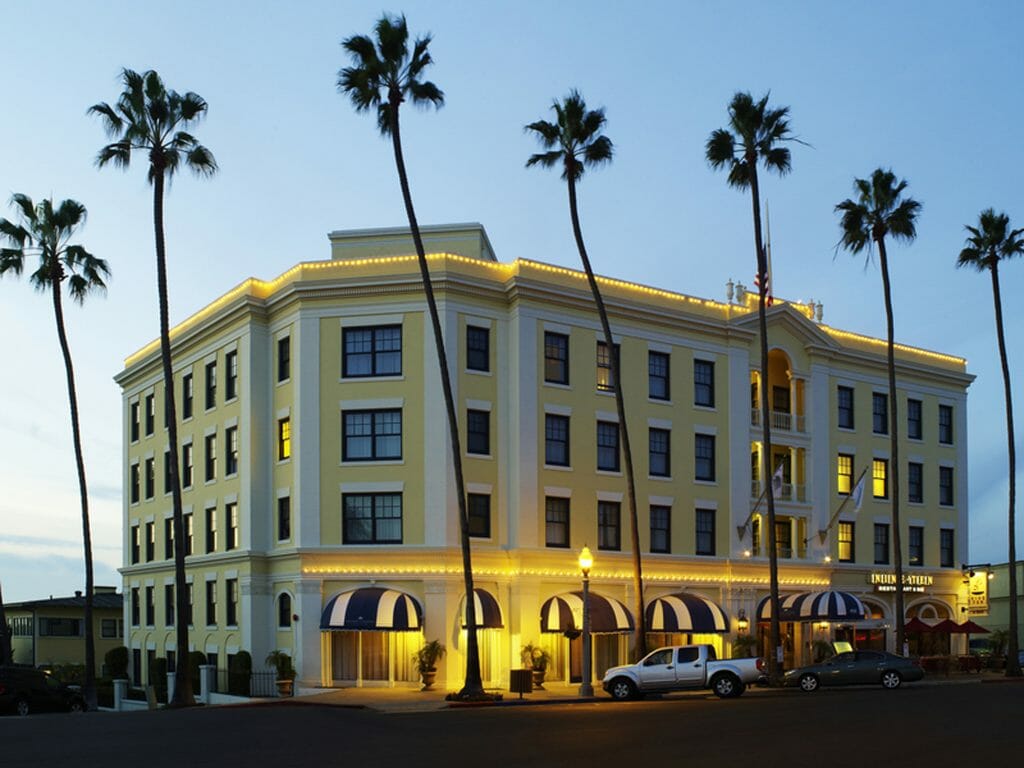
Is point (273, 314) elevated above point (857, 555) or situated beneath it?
elevated above

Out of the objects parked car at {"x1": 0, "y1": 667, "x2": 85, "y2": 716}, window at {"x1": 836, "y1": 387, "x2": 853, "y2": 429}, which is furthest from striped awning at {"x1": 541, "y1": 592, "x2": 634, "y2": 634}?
window at {"x1": 836, "y1": 387, "x2": 853, "y2": 429}

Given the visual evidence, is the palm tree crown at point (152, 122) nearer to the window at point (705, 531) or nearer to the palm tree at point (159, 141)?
the palm tree at point (159, 141)

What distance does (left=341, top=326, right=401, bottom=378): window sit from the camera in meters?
45.2

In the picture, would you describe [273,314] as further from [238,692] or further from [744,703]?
[744,703]

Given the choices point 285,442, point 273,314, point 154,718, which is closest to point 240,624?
point 285,442

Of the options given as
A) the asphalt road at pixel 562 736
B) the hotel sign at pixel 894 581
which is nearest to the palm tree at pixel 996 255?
the hotel sign at pixel 894 581

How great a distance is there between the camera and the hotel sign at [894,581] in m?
56.8

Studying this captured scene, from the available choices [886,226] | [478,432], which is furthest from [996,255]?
[478,432]

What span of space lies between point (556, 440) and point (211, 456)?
14450mm

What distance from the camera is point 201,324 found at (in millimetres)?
51250

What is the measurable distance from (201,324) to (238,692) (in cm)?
1507

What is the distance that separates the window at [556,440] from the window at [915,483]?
819 inches

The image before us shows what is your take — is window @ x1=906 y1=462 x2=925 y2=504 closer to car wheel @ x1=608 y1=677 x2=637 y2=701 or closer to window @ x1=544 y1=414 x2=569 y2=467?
window @ x1=544 y1=414 x2=569 y2=467

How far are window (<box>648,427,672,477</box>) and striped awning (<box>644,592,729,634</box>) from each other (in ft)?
16.2
